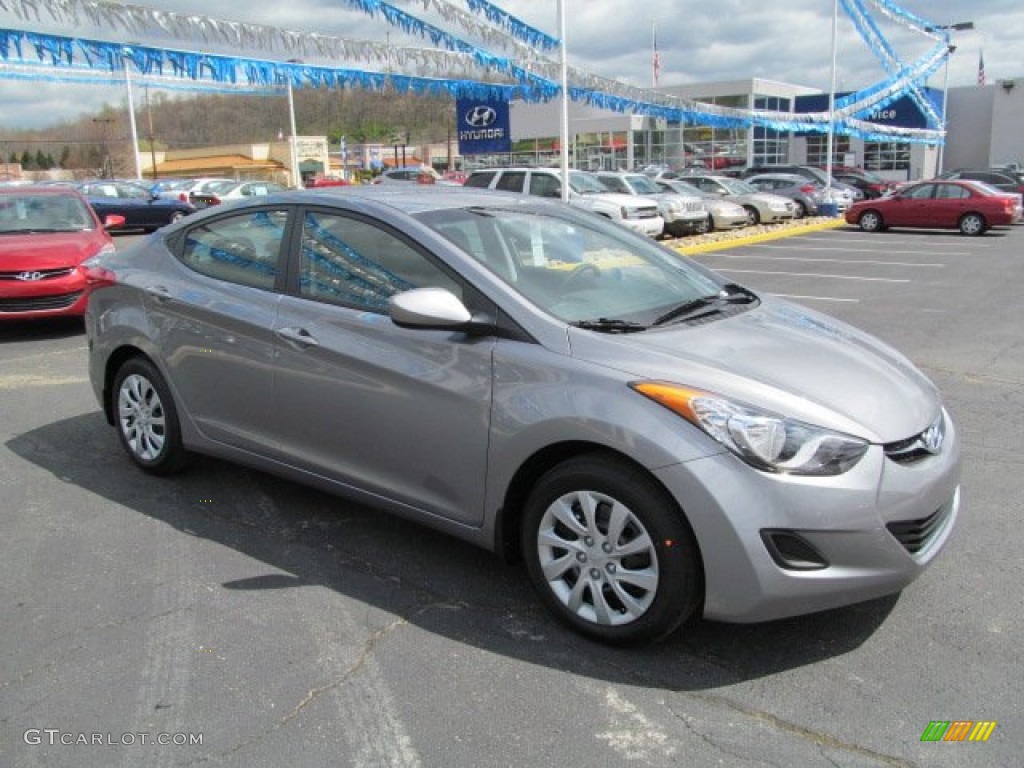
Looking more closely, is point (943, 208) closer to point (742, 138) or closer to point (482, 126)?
point (482, 126)

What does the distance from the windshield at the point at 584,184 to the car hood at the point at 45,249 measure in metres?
11.6

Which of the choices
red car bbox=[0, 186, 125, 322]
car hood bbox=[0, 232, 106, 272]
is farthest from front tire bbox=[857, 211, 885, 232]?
car hood bbox=[0, 232, 106, 272]

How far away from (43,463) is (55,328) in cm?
548

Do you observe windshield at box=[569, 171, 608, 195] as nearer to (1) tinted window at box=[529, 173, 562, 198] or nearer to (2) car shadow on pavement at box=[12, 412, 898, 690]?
(1) tinted window at box=[529, 173, 562, 198]

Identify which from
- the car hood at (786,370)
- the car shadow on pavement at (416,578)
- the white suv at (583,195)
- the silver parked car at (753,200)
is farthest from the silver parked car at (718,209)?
the car hood at (786,370)

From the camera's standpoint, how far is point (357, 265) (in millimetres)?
3930

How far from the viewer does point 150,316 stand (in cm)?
471

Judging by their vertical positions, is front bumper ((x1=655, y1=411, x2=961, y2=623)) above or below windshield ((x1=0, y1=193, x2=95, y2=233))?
below

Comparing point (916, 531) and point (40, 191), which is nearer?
point (916, 531)

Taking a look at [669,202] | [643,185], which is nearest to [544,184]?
[669,202]

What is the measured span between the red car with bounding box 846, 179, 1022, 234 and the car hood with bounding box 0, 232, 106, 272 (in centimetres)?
1976

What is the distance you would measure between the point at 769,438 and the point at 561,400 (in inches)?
28.4

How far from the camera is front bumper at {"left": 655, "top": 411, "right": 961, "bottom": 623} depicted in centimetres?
280

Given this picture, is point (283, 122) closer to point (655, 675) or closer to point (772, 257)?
point (772, 257)
